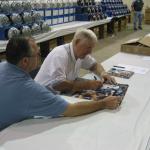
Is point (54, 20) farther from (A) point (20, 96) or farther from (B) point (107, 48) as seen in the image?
(A) point (20, 96)

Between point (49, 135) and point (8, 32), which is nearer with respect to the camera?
point (49, 135)

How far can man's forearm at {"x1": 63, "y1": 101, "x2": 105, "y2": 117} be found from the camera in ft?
5.55

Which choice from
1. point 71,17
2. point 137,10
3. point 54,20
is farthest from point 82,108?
point 137,10

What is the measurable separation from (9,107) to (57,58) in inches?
32.2

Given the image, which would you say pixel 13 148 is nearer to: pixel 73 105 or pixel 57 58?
pixel 73 105

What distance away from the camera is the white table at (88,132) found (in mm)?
1435

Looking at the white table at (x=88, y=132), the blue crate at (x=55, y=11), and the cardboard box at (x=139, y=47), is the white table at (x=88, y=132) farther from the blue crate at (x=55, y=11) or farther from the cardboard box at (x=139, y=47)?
the blue crate at (x=55, y=11)

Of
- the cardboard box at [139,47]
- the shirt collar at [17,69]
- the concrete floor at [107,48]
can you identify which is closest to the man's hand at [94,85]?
the shirt collar at [17,69]

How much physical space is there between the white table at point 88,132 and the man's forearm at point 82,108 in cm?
3

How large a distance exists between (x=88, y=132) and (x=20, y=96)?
41cm

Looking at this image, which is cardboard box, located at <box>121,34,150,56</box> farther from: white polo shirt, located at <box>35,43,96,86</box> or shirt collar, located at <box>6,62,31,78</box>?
shirt collar, located at <box>6,62,31,78</box>

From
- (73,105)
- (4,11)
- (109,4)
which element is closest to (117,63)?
(73,105)

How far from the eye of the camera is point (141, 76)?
8.73 ft

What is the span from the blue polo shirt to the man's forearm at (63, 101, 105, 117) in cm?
14
